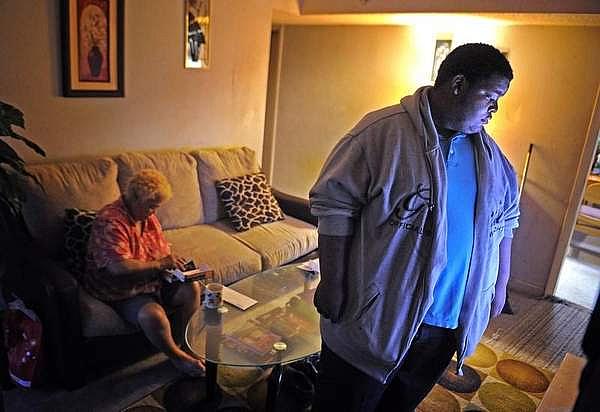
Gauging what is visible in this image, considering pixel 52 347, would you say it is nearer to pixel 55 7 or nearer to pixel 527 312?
pixel 55 7

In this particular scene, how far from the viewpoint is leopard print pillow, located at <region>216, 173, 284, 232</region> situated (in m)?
2.97

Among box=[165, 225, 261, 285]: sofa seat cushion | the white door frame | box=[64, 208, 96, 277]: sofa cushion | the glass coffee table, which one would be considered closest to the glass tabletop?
the glass coffee table

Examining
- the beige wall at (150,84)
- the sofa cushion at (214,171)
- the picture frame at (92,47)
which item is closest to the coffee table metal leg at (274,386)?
the sofa cushion at (214,171)

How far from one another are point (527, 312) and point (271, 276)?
5.91 feet

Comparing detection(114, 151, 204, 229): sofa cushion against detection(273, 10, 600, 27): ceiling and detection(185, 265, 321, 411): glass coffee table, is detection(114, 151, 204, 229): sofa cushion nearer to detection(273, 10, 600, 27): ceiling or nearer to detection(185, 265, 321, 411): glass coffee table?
detection(185, 265, 321, 411): glass coffee table

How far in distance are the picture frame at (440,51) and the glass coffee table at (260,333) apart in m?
2.15

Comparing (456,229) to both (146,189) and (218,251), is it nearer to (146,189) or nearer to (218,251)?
(146,189)

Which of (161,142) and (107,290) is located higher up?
(161,142)

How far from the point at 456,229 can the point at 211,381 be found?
1.23 meters

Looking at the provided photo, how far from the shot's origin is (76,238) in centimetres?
218

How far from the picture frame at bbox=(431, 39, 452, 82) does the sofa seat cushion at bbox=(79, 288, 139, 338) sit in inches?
106

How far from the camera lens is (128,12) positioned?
2637 millimetres

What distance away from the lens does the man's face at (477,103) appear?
112 centimetres

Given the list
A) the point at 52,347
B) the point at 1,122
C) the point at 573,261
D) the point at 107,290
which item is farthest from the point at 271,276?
the point at 573,261
